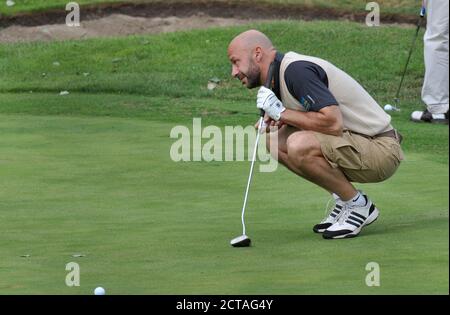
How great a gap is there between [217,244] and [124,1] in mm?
17082

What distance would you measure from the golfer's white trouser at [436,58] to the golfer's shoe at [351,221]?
260 inches

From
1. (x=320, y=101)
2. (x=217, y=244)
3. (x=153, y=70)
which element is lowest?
(x=153, y=70)

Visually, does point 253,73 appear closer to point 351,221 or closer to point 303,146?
point 303,146

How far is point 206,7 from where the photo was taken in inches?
953

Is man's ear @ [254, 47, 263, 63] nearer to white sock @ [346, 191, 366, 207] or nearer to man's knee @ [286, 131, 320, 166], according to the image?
man's knee @ [286, 131, 320, 166]

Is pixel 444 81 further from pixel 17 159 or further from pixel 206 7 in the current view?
pixel 206 7

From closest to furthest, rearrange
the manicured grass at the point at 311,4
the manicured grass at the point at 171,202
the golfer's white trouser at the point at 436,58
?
the manicured grass at the point at 171,202 → the golfer's white trouser at the point at 436,58 → the manicured grass at the point at 311,4

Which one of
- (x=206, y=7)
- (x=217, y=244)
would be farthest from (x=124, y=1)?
(x=217, y=244)

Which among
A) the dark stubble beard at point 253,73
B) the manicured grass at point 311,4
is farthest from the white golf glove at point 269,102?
the manicured grass at point 311,4

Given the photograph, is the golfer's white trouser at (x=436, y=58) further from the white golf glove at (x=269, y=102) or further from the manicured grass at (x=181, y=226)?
the white golf glove at (x=269, y=102)

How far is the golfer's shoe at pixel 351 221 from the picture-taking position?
8.01m

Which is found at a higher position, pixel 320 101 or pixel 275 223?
pixel 320 101

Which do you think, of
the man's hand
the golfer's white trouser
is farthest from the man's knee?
the golfer's white trouser

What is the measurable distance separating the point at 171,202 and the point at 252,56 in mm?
2028
